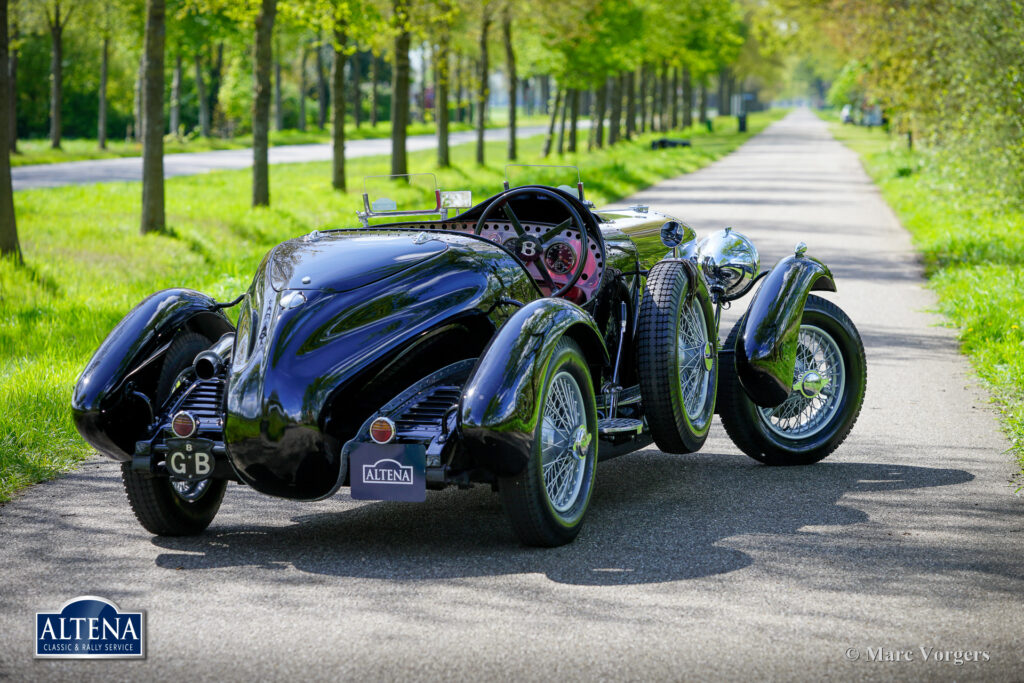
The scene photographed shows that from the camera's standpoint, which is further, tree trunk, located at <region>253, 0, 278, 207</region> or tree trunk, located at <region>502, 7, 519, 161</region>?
tree trunk, located at <region>502, 7, 519, 161</region>

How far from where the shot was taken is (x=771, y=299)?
252 inches

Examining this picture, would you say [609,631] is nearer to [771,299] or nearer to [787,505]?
[787,505]

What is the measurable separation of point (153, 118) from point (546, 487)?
1244 cm

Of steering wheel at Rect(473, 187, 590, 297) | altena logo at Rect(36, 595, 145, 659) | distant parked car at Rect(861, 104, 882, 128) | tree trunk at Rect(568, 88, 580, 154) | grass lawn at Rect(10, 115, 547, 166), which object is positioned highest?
distant parked car at Rect(861, 104, 882, 128)

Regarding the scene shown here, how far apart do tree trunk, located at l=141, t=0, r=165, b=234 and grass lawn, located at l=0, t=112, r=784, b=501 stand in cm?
41

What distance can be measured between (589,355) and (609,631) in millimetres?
1878

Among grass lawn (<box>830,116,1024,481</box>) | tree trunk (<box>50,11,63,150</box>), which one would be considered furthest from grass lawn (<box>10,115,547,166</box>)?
grass lawn (<box>830,116,1024,481</box>)

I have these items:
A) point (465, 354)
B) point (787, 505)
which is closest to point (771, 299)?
point (787, 505)

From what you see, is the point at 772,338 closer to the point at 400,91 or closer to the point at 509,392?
the point at 509,392

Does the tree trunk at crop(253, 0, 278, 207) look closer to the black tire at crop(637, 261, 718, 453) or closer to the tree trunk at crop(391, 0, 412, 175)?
the tree trunk at crop(391, 0, 412, 175)

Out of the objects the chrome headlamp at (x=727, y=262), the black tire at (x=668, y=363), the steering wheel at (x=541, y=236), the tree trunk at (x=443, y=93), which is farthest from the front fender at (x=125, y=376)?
the tree trunk at (x=443, y=93)

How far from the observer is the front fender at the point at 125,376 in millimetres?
5137

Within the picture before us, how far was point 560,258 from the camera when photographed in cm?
603

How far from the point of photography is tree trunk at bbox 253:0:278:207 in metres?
19.2
